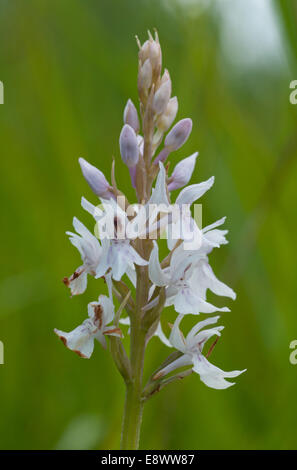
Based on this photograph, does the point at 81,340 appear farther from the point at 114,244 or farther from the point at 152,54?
the point at 152,54

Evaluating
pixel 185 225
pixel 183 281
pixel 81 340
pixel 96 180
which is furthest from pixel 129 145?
pixel 81 340

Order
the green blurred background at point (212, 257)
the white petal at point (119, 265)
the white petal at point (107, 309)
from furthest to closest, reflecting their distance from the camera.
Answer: the green blurred background at point (212, 257), the white petal at point (107, 309), the white petal at point (119, 265)

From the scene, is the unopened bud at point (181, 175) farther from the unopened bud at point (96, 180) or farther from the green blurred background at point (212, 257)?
the green blurred background at point (212, 257)

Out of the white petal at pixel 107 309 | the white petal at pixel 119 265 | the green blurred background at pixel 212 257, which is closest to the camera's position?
the white petal at pixel 119 265

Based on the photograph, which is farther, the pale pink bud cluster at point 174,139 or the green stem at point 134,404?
the pale pink bud cluster at point 174,139

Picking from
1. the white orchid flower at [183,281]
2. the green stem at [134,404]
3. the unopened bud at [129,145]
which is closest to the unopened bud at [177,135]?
the unopened bud at [129,145]

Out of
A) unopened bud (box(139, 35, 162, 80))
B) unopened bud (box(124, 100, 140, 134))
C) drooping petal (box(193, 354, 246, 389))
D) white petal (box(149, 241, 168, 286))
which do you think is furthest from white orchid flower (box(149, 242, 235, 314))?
unopened bud (box(139, 35, 162, 80))

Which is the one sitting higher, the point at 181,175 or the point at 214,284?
the point at 181,175
